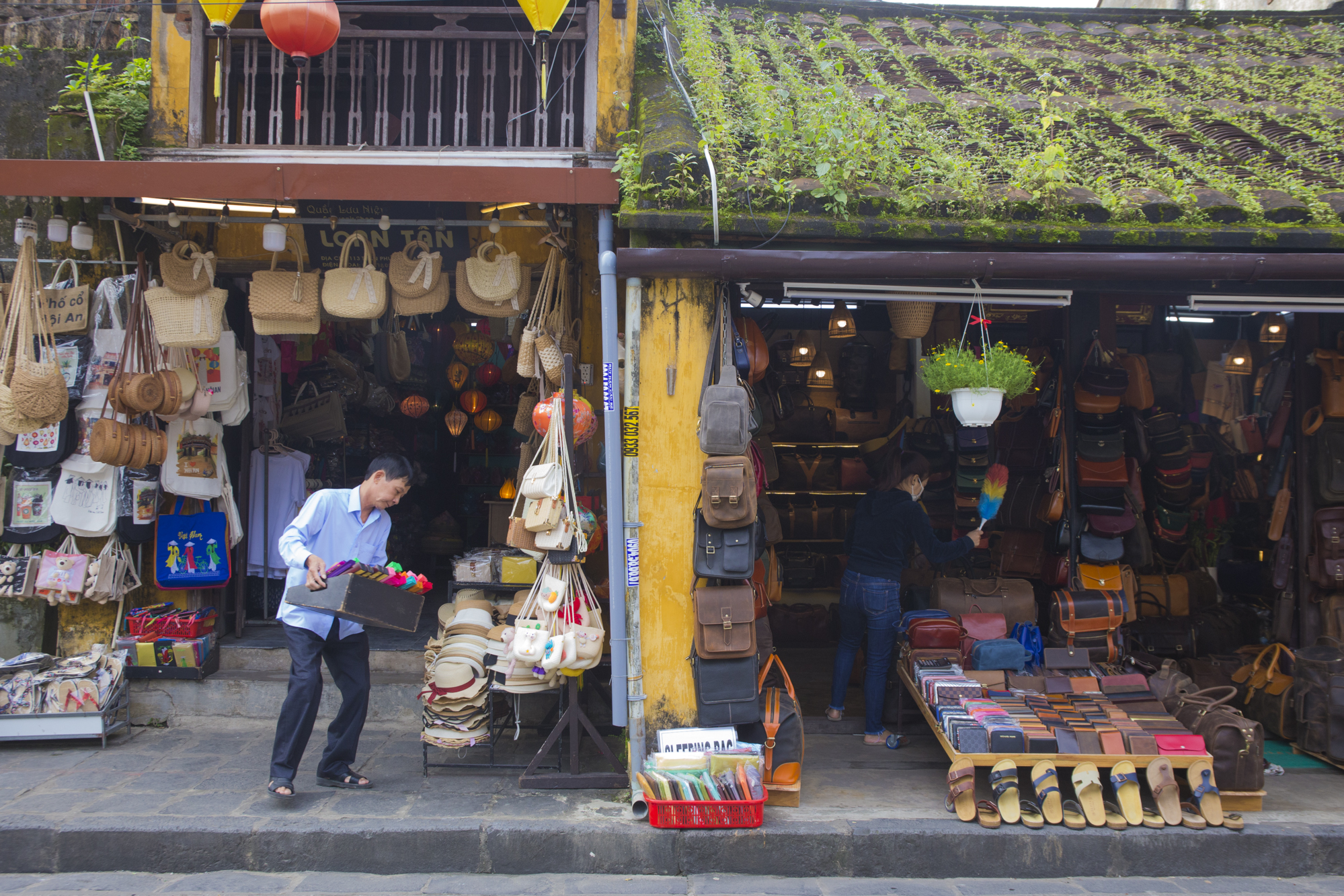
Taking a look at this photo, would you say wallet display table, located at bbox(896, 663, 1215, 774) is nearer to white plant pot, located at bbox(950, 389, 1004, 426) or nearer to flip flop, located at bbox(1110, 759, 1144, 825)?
flip flop, located at bbox(1110, 759, 1144, 825)

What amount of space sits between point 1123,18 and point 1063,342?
4112mm

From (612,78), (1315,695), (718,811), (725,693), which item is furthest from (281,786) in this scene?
(1315,695)

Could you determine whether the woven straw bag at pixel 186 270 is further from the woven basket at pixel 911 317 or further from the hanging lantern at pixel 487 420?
the woven basket at pixel 911 317

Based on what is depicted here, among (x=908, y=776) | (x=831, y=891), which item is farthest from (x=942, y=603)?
(x=831, y=891)

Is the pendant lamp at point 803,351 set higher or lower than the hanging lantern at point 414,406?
higher

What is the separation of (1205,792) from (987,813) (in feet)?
4.30

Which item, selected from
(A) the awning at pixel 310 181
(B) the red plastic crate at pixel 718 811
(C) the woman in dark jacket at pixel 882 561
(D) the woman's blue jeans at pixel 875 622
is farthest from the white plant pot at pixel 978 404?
Answer: (B) the red plastic crate at pixel 718 811

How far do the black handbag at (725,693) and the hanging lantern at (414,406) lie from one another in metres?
5.01

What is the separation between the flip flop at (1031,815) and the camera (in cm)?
492

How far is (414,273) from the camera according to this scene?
243 inches

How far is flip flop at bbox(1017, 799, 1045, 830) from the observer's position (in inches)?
194

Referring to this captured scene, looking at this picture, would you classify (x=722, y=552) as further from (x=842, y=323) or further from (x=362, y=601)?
(x=842, y=323)

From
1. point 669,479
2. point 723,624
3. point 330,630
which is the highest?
point 669,479

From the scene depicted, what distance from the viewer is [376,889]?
4.58 m
